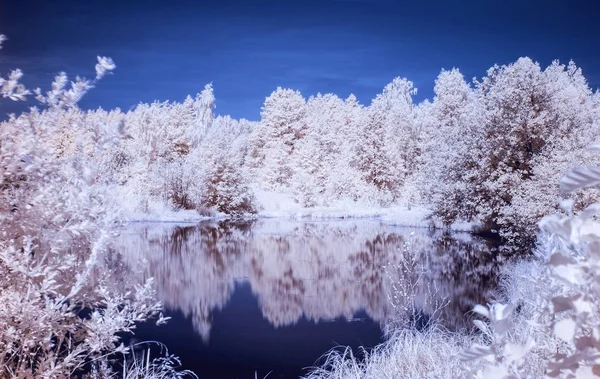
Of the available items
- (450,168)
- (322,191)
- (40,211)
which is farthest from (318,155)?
(40,211)

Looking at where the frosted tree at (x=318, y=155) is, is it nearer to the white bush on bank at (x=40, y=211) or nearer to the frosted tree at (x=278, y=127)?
the frosted tree at (x=278, y=127)

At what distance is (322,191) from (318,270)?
14.6 metres

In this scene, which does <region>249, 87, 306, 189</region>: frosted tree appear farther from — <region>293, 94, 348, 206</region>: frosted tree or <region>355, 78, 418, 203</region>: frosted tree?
<region>355, 78, 418, 203</region>: frosted tree

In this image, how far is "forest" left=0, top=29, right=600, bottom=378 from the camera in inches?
44.9

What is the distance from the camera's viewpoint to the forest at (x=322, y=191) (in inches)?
44.9

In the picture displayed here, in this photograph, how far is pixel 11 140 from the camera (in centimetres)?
203

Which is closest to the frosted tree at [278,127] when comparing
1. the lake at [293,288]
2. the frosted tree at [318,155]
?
the frosted tree at [318,155]

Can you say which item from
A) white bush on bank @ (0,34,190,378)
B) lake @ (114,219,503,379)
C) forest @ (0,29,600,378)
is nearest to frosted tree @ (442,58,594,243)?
forest @ (0,29,600,378)

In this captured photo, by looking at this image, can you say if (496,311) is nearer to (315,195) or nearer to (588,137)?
(588,137)

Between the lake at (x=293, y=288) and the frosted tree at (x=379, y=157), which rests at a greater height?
the frosted tree at (x=379, y=157)

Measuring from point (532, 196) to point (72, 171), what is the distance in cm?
971

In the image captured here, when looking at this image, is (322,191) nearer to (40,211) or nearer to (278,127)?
(278,127)

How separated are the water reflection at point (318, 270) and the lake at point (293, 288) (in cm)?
2

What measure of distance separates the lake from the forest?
1.84 feet
